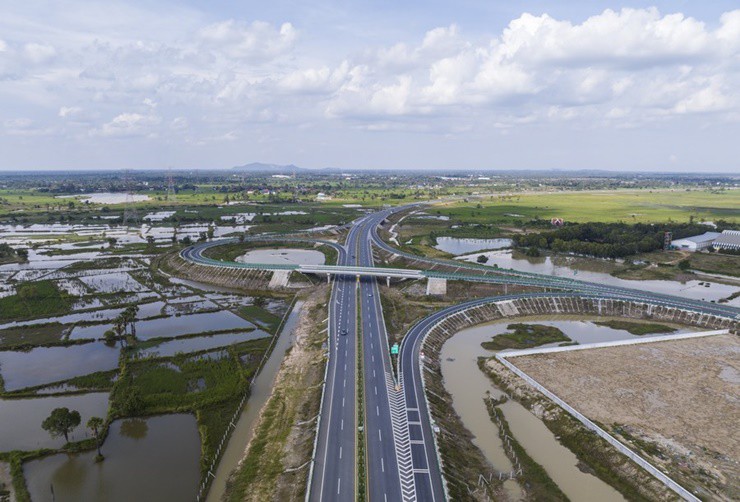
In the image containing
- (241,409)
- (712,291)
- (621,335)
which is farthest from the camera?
(712,291)

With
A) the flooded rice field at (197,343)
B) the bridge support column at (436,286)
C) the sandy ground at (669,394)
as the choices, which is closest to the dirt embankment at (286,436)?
the flooded rice field at (197,343)

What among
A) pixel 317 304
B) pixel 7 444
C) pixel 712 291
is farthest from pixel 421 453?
pixel 712 291

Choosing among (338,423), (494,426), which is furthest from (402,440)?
(494,426)

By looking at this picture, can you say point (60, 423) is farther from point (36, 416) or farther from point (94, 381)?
point (94, 381)

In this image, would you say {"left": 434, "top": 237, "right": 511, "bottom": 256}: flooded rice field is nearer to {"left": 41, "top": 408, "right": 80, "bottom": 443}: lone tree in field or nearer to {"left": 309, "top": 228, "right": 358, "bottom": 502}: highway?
{"left": 309, "top": 228, "right": 358, "bottom": 502}: highway

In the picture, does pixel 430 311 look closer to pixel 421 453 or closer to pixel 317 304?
pixel 317 304

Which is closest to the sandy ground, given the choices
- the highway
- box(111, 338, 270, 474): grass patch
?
the highway

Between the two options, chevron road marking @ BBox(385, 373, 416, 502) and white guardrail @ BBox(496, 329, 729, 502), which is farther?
white guardrail @ BBox(496, 329, 729, 502)

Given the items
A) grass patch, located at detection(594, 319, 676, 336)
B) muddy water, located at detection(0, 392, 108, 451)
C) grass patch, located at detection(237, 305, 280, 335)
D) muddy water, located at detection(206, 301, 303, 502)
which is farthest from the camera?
grass patch, located at detection(237, 305, 280, 335)
